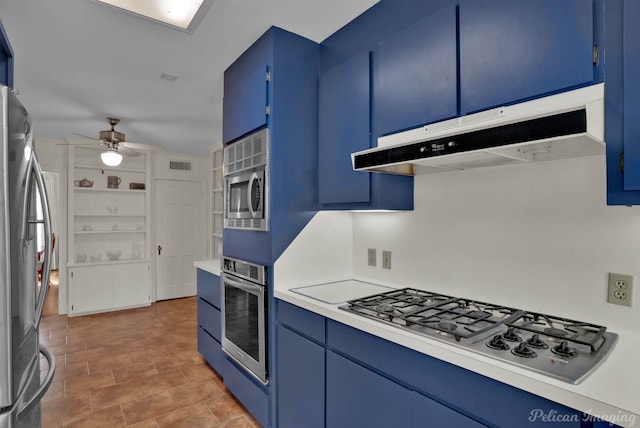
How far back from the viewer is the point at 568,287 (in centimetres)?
147

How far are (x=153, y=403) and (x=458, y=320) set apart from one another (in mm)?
2426

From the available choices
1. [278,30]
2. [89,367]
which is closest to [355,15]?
[278,30]

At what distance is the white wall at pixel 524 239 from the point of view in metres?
1.37

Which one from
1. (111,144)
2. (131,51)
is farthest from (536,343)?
(111,144)

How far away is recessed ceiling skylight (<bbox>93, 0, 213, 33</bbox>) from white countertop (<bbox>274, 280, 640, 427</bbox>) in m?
1.90

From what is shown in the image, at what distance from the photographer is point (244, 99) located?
244 cm

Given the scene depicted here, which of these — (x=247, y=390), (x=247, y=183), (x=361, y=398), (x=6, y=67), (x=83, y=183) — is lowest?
(x=247, y=390)

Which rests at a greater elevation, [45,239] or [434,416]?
[45,239]

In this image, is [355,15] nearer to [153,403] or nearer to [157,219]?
[153,403]

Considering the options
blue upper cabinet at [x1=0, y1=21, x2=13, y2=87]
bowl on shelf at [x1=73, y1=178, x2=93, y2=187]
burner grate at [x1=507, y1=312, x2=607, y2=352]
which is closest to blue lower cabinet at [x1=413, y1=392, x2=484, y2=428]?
burner grate at [x1=507, y1=312, x2=607, y2=352]

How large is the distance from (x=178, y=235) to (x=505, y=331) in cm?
558

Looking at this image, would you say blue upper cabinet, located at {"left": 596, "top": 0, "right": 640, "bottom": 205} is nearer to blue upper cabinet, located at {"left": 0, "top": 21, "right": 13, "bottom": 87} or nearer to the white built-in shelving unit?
blue upper cabinet, located at {"left": 0, "top": 21, "right": 13, "bottom": 87}

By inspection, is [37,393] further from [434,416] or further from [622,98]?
[622,98]

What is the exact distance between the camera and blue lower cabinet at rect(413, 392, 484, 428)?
1.17m
